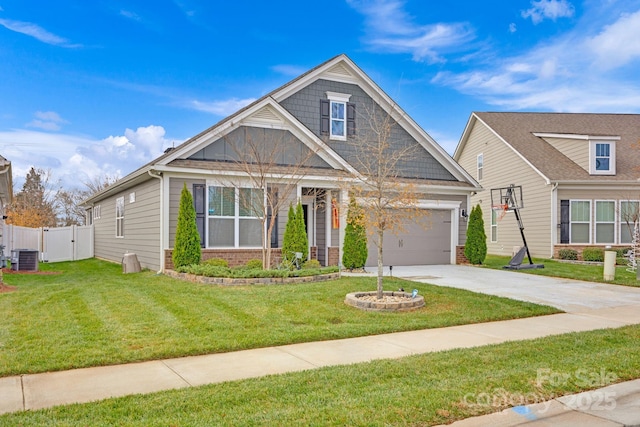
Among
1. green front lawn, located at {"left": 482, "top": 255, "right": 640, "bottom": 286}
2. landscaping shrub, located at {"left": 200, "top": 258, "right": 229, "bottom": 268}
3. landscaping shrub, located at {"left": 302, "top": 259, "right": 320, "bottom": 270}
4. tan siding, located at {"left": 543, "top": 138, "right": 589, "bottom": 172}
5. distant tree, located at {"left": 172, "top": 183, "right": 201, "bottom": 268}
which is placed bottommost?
green front lawn, located at {"left": 482, "top": 255, "right": 640, "bottom": 286}

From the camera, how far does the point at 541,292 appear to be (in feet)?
37.6

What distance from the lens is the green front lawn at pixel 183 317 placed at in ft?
20.0

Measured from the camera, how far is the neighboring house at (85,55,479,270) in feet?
47.2

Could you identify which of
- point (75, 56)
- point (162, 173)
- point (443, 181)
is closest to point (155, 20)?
point (75, 56)

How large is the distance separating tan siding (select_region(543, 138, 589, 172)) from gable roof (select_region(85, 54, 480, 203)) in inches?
241

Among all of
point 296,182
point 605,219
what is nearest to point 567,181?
point 605,219

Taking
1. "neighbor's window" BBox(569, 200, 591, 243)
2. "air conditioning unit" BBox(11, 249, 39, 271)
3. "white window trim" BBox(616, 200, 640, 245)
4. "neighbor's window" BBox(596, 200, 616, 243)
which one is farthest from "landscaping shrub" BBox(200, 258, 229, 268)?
"white window trim" BBox(616, 200, 640, 245)

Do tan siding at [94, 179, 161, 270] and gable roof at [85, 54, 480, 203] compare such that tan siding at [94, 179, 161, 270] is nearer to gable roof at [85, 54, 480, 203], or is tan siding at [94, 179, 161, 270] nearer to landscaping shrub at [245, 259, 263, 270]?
gable roof at [85, 54, 480, 203]

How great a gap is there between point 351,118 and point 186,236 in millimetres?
7708

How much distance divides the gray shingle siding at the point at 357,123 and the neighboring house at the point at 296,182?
36mm

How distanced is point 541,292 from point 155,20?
13681 mm

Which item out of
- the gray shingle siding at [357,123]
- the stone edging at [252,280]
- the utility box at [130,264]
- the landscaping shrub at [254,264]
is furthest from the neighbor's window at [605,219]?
the utility box at [130,264]

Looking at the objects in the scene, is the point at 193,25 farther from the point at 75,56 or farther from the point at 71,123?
the point at 71,123

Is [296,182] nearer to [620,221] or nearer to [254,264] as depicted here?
[254,264]
